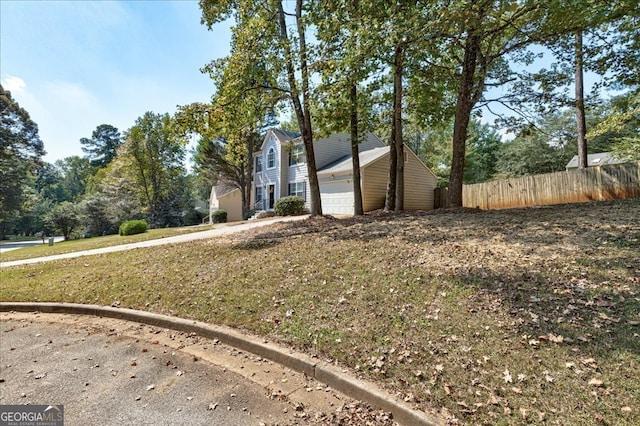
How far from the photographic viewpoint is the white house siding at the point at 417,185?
18.4 m

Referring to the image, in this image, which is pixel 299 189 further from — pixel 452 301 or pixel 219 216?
pixel 452 301

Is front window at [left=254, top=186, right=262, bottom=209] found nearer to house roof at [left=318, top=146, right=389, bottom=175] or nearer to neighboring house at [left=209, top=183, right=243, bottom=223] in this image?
neighboring house at [left=209, top=183, right=243, bottom=223]

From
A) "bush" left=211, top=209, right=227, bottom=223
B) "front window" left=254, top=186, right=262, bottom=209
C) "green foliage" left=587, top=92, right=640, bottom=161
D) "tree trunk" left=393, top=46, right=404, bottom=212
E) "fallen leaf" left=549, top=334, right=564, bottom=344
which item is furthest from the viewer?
"front window" left=254, top=186, right=262, bottom=209

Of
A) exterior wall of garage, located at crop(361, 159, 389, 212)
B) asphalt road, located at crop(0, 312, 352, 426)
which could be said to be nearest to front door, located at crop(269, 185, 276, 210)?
exterior wall of garage, located at crop(361, 159, 389, 212)

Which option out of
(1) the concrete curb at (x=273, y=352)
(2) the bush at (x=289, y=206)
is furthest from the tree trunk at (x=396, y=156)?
(1) the concrete curb at (x=273, y=352)

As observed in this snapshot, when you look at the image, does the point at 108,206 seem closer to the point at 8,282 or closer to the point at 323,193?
the point at 323,193

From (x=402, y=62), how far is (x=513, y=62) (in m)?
5.53

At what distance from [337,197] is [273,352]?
15.4m

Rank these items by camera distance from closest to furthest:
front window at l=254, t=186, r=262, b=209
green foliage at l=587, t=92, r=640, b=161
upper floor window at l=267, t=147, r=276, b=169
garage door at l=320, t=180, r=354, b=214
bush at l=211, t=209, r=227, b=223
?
green foliage at l=587, t=92, r=640, b=161 → garage door at l=320, t=180, r=354, b=214 → upper floor window at l=267, t=147, r=276, b=169 → bush at l=211, t=209, r=227, b=223 → front window at l=254, t=186, r=262, b=209

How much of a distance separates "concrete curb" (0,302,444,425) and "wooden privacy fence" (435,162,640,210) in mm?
12828

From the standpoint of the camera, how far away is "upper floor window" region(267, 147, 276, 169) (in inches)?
958

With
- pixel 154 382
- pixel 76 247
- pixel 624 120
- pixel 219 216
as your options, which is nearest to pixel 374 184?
pixel 624 120

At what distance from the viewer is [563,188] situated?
12086 mm

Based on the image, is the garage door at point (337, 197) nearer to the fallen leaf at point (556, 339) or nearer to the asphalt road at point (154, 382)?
the asphalt road at point (154, 382)
